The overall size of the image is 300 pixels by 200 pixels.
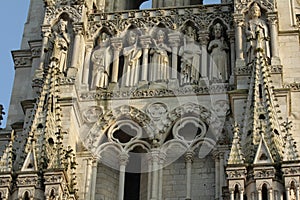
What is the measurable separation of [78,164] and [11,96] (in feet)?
9.41

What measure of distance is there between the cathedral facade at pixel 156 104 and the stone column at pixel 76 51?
1.1 inches

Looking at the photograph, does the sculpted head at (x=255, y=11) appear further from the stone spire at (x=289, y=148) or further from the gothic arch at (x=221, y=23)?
the stone spire at (x=289, y=148)

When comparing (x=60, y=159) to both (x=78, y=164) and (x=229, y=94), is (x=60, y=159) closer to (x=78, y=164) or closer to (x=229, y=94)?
(x=78, y=164)

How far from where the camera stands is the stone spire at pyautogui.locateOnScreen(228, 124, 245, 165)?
69.9 ft

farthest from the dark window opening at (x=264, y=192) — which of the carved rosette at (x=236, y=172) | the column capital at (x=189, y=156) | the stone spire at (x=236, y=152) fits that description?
the column capital at (x=189, y=156)

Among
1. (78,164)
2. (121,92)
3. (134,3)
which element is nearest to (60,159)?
(78,164)

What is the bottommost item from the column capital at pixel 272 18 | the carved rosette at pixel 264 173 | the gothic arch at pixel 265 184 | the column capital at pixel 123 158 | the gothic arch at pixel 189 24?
the gothic arch at pixel 265 184

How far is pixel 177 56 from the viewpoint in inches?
1003

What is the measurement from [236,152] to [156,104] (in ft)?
11.3

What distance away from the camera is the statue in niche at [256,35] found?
24.2 meters

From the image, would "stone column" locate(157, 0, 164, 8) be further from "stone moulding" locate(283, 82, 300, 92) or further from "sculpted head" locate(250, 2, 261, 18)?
"stone moulding" locate(283, 82, 300, 92)

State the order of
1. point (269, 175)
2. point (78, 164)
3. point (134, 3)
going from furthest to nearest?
point (134, 3)
point (78, 164)
point (269, 175)

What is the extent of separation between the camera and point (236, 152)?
70.6 ft

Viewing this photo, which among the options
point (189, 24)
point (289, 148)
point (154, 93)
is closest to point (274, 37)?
point (189, 24)
